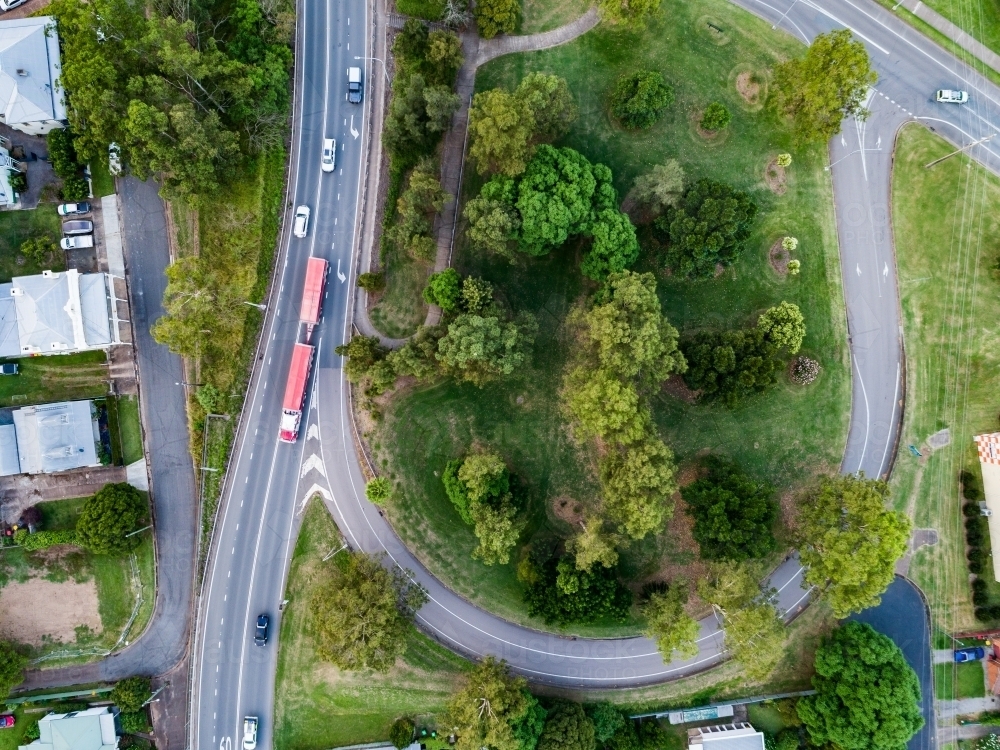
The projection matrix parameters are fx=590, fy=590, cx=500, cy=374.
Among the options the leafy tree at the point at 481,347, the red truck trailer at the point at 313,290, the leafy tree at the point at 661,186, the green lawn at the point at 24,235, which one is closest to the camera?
the leafy tree at the point at 481,347

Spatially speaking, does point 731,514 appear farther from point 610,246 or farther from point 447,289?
point 447,289

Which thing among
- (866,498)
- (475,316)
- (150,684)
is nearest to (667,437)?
(866,498)

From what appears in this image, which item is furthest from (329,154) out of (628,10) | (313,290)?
(628,10)

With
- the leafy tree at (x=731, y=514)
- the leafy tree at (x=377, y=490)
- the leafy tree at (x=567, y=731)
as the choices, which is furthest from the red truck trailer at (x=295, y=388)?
the leafy tree at (x=731, y=514)

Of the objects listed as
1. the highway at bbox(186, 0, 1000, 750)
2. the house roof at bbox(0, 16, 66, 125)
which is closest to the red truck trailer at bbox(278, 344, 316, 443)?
the highway at bbox(186, 0, 1000, 750)

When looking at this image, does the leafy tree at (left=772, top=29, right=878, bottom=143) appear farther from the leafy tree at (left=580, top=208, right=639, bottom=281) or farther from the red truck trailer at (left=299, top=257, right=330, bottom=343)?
the red truck trailer at (left=299, top=257, right=330, bottom=343)

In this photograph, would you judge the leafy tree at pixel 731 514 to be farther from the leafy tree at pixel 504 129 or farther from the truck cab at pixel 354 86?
the truck cab at pixel 354 86
